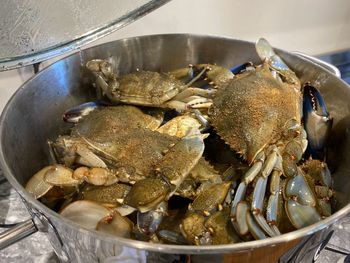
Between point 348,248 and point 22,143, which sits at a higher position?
point 22,143

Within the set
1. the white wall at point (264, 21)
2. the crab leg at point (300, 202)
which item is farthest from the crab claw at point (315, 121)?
the white wall at point (264, 21)

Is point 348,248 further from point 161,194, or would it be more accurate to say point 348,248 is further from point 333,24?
point 333,24

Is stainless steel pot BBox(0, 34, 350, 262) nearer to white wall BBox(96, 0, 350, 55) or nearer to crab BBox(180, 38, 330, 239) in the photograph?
crab BBox(180, 38, 330, 239)

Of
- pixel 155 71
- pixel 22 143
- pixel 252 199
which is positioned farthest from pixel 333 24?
pixel 22 143

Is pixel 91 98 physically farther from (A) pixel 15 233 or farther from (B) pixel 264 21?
(B) pixel 264 21

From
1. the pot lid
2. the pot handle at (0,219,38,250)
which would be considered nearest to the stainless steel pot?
the pot handle at (0,219,38,250)

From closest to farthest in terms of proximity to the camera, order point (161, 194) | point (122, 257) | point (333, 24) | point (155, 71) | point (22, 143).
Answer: point (122, 257), point (161, 194), point (22, 143), point (155, 71), point (333, 24)

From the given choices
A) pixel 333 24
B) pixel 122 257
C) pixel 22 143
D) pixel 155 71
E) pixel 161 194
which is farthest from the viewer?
pixel 333 24
